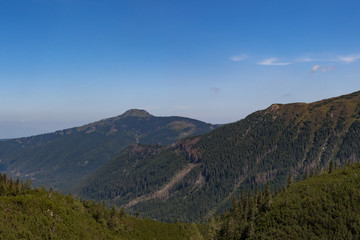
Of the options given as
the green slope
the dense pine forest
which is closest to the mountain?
the dense pine forest

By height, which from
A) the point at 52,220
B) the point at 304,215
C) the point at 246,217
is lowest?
the point at 246,217

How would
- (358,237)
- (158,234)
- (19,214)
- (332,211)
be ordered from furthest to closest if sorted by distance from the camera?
(158,234) → (332,211) → (358,237) → (19,214)

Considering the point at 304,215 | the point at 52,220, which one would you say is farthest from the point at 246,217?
the point at 52,220

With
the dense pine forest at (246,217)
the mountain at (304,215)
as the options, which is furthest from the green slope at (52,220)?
the mountain at (304,215)

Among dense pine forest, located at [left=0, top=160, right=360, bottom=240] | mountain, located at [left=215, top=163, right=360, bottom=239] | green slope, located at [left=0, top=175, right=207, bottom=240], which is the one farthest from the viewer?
mountain, located at [left=215, top=163, right=360, bottom=239]

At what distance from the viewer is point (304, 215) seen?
148 m

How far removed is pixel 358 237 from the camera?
131625 millimetres

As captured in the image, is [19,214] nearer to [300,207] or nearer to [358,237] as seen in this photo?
[300,207]

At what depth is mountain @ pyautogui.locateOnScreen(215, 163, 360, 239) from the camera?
456ft

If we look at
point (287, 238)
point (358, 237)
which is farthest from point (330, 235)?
point (287, 238)

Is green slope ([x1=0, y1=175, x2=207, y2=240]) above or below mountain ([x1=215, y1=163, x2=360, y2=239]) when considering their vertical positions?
above

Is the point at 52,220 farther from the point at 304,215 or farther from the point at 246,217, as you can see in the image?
the point at 304,215

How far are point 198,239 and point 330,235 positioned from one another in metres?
78.9

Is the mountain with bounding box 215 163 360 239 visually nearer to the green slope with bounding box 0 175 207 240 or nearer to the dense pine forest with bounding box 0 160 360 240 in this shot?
the dense pine forest with bounding box 0 160 360 240
